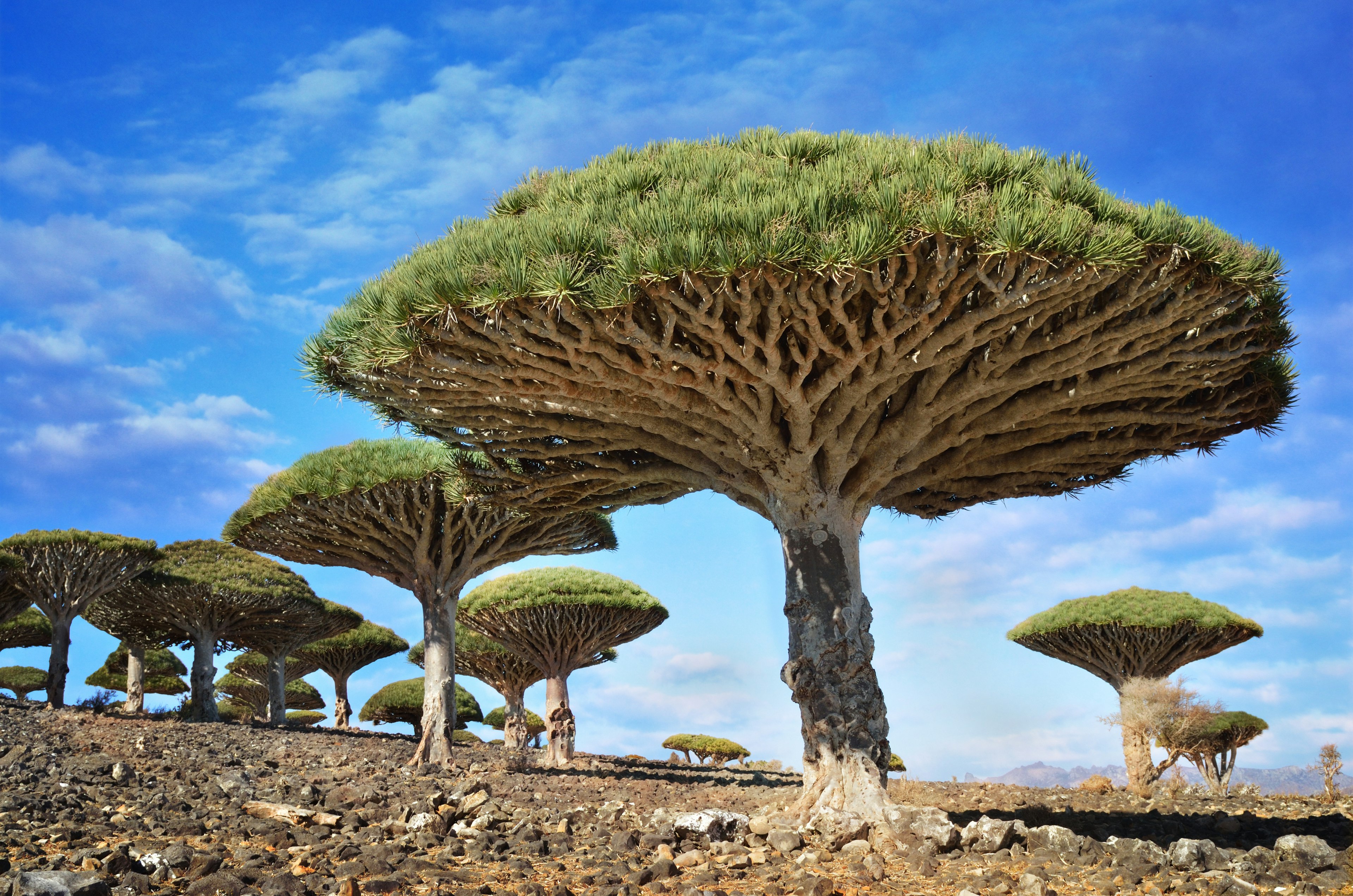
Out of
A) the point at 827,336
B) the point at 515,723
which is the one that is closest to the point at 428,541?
the point at 827,336

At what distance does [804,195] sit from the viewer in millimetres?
7180

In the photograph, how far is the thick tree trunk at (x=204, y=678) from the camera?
77.5 feet

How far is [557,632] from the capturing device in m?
21.7

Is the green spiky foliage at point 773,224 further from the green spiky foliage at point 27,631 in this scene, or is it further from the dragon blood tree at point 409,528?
the green spiky foliage at point 27,631

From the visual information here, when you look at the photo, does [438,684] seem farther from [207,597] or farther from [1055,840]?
[207,597]

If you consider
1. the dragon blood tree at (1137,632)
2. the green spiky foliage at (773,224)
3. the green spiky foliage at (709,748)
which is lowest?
the green spiky foliage at (709,748)

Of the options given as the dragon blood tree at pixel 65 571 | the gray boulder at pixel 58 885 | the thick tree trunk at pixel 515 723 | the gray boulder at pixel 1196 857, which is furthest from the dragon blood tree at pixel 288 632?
the gray boulder at pixel 1196 857

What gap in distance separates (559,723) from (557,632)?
7.43ft

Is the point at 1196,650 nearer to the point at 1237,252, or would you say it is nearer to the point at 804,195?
the point at 1237,252

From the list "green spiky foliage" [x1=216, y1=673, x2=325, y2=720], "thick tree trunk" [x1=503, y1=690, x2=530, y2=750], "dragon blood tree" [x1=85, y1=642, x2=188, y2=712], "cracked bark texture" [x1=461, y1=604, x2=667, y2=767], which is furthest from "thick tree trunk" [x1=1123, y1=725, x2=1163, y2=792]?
"green spiky foliage" [x1=216, y1=673, x2=325, y2=720]

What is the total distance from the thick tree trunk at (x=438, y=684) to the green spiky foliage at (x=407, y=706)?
20.8 m

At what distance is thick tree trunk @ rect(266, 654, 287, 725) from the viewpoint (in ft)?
88.3

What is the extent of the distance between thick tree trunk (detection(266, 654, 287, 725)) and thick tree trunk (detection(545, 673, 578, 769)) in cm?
1015

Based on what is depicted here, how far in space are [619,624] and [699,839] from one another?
14.8m
